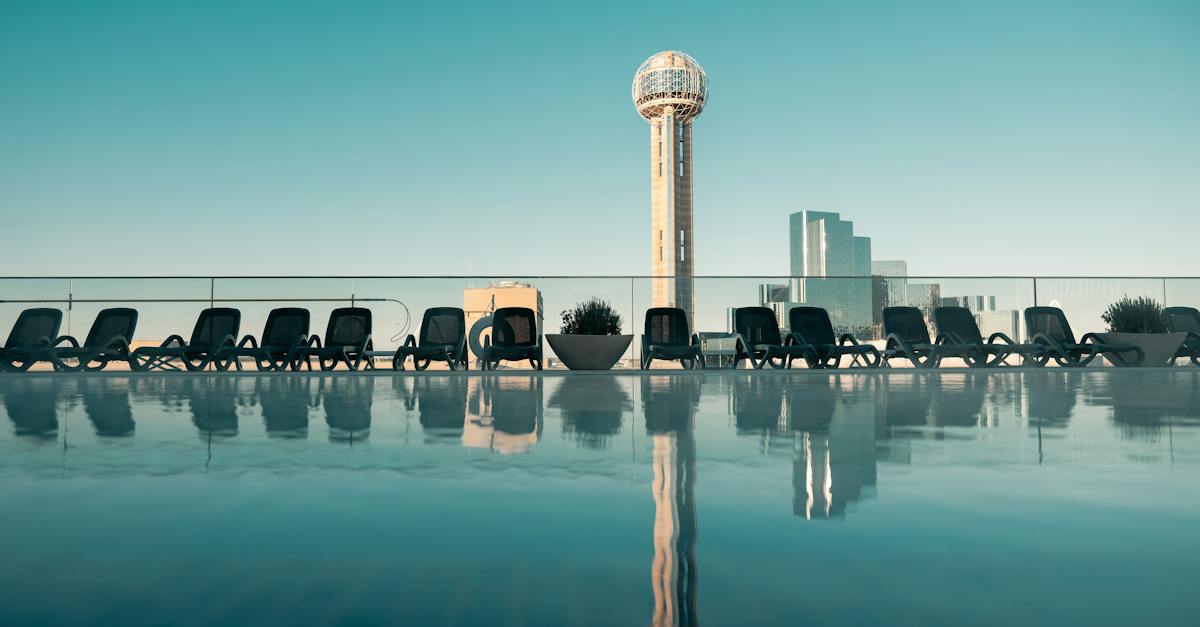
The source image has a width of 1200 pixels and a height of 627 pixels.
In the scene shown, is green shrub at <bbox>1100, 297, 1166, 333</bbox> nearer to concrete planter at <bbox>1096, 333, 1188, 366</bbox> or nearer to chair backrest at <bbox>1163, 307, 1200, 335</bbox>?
concrete planter at <bbox>1096, 333, 1188, 366</bbox>

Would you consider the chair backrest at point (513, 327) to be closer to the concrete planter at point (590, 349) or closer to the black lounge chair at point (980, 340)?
Result: the concrete planter at point (590, 349)

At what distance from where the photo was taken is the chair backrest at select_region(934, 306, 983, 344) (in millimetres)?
10672

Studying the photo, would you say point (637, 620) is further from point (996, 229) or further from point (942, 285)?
point (996, 229)

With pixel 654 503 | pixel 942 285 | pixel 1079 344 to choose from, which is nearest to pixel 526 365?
pixel 942 285

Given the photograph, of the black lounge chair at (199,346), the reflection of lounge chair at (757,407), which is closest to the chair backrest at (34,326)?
the black lounge chair at (199,346)

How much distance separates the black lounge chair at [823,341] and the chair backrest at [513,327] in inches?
142

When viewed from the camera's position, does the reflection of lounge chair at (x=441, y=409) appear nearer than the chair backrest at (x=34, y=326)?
Yes

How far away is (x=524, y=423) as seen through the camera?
3.19m

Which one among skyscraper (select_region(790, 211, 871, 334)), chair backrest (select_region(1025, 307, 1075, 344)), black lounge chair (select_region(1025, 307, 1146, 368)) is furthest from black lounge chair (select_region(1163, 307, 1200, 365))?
skyscraper (select_region(790, 211, 871, 334))

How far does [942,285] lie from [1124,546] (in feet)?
37.3

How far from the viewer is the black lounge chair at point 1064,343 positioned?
1012 cm

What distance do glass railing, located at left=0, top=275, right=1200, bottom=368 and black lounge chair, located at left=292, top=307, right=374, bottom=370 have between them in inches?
7.3

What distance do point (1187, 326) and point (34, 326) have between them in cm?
1701

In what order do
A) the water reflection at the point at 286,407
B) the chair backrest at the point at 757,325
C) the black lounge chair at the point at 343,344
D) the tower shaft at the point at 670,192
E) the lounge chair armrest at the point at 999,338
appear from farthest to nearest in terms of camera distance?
the tower shaft at the point at 670,192, the chair backrest at the point at 757,325, the lounge chair armrest at the point at 999,338, the black lounge chair at the point at 343,344, the water reflection at the point at 286,407
